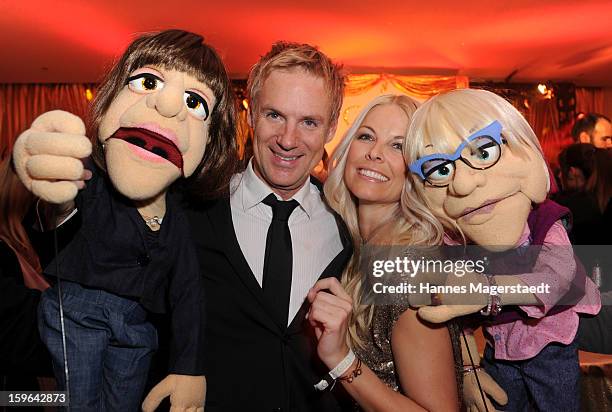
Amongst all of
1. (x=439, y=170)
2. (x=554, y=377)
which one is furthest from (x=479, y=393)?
(x=439, y=170)

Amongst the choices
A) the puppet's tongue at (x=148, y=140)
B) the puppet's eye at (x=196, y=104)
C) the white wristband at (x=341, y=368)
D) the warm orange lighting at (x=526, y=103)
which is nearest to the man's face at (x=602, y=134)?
the white wristband at (x=341, y=368)

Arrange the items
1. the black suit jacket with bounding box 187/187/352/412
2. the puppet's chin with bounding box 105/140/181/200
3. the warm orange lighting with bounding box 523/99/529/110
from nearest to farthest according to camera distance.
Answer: the puppet's chin with bounding box 105/140/181/200, the black suit jacket with bounding box 187/187/352/412, the warm orange lighting with bounding box 523/99/529/110

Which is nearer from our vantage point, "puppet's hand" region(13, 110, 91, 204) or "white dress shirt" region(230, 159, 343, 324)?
"puppet's hand" region(13, 110, 91, 204)

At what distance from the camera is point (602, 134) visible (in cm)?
326

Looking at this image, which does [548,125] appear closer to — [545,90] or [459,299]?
[545,90]

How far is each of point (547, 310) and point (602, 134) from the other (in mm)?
2577

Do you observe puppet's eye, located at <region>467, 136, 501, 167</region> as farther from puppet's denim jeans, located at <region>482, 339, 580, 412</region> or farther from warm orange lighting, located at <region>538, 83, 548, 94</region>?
warm orange lighting, located at <region>538, 83, 548, 94</region>

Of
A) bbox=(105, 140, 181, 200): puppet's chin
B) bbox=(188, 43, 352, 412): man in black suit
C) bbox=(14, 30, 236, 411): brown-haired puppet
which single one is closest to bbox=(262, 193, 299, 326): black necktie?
bbox=(188, 43, 352, 412): man in black suit

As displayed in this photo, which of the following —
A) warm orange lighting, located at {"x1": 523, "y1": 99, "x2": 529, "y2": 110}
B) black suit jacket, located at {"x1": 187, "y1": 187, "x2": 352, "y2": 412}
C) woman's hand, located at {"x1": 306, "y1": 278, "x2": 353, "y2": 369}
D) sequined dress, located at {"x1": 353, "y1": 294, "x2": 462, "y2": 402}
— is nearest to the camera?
woman's hand, located at {"x1": 306, "y1": 278, "x2": 353, "y2": 369}

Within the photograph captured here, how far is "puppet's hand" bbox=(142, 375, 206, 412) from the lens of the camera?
3.78 feet

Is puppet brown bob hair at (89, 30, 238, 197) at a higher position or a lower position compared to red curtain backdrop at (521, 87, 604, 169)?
lower

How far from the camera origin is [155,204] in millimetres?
1204

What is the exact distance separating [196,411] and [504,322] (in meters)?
0.70

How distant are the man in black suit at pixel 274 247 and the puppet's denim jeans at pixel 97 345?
251mm
